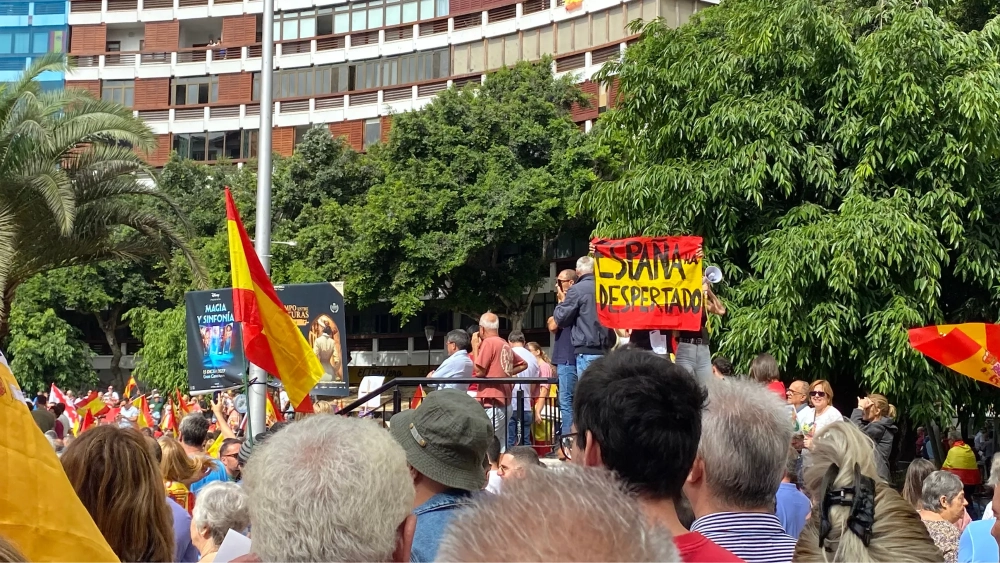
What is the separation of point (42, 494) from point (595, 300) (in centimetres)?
713

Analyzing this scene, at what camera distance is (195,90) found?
50.7 meters

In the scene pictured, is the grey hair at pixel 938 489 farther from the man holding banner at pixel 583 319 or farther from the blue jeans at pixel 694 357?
the man holding banner at pixel 583 319

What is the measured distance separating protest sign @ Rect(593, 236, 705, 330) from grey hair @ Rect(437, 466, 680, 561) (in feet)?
25.1

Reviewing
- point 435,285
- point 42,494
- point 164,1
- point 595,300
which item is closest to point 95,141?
point 595,300

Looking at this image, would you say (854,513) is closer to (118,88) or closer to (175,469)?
(175,469)

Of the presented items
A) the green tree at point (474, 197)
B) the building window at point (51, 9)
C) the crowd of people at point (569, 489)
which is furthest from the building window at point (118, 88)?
the crowd of people at point (569, 489)

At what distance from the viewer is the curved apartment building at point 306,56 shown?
42812mm

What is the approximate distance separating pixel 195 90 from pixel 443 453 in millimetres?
49721

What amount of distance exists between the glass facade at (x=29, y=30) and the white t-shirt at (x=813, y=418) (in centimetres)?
4845

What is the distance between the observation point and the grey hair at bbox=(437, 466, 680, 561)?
4.94 ft

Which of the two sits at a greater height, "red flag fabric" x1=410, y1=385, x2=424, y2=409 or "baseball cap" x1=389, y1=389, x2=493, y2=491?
"baseball cap" x1=389, y1=389, x2=493, y2=491

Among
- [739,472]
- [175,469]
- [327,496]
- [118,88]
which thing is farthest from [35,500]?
[118,88]

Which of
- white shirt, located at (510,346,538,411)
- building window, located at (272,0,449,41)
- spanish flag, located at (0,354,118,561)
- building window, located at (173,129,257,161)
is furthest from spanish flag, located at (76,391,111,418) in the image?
building window, located at (173,129,257,161)

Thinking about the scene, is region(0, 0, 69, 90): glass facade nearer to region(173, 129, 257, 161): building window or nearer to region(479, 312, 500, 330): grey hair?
region(173, 129, 257, 161): building window
